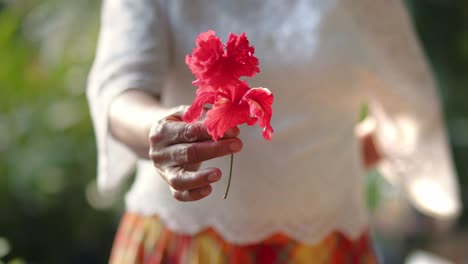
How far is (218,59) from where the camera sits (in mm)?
329

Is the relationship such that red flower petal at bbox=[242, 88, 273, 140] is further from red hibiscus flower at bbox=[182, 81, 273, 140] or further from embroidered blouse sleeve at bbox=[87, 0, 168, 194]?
embroidered blouse sleeve at bbox=[87, 0, 168, 194]

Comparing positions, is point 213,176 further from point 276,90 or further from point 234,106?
point 276,90

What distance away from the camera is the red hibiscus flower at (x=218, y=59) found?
0.33 metres

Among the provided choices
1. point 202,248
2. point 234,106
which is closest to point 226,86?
point 234,106

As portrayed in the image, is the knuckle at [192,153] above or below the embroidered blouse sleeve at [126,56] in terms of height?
below

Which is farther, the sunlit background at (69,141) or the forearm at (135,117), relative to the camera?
the sunlit background at (69,141)

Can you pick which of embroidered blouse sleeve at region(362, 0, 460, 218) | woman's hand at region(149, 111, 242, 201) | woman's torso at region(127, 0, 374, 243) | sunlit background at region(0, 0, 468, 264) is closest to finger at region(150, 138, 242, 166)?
woman's hand at region(149, 111, 242, 201)

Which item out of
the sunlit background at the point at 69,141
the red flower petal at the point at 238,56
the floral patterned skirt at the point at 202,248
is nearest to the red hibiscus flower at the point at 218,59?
the red flower petal at the point at 238,56

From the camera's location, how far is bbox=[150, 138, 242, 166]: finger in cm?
34

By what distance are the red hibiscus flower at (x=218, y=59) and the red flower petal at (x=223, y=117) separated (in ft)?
0.04

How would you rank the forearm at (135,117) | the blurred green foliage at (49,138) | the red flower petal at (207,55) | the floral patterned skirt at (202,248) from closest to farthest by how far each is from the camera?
1. the red flower petal at (207,55)
2. the forearm at (135,117)
3. the floral patterned skirt at (202,248)
4. the blurred green foliage at (49,138)

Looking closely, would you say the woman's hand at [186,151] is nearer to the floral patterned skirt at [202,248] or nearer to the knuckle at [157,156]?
the knuckle at [157,156]

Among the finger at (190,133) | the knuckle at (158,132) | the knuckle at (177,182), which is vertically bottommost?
the knuckle at (177,182)

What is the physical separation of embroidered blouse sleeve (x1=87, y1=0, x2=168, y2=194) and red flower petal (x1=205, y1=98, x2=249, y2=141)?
0.17m
